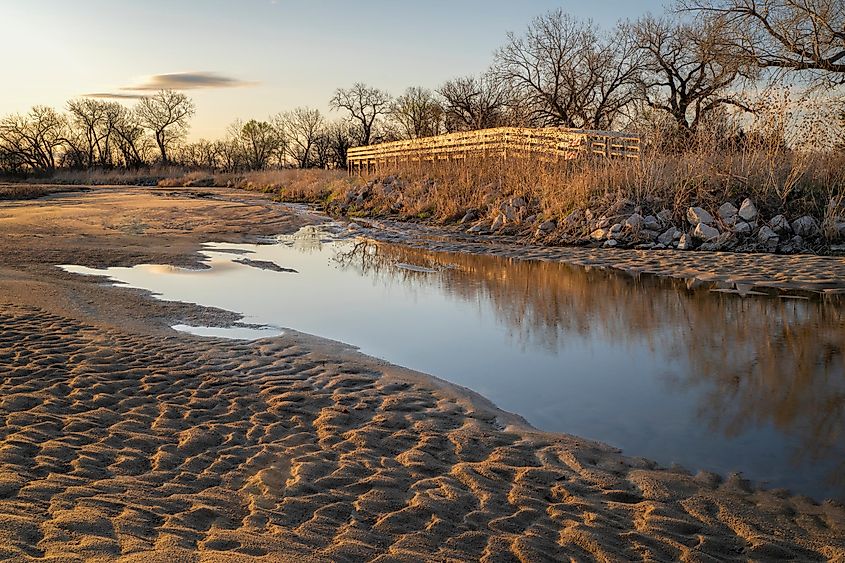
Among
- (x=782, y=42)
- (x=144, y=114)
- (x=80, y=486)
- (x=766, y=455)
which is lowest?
(x=766, y=455)

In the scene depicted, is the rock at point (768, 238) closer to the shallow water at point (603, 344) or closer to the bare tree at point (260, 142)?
the shallow water at point (603, 344)

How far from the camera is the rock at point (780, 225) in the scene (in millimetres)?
14328

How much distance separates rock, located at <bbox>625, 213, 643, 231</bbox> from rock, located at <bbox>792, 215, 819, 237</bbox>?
A: 10.8 feet

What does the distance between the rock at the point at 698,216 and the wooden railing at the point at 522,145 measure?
7.98ft

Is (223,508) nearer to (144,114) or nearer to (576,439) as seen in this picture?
(576,439)

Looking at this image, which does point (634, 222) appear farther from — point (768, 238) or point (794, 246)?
point (794, 246)

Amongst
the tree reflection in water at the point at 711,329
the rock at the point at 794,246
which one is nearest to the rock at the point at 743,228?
the rock at the point at 794,246

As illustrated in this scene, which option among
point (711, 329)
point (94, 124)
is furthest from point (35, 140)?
point (711, 329)

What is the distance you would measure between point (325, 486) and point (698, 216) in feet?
44.6

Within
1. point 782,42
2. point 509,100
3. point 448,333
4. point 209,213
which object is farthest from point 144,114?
point 448,333

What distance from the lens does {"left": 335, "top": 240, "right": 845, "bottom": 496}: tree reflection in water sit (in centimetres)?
531

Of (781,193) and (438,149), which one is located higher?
(438,149)

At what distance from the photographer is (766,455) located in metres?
4.54

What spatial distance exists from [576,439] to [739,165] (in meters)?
13.3
